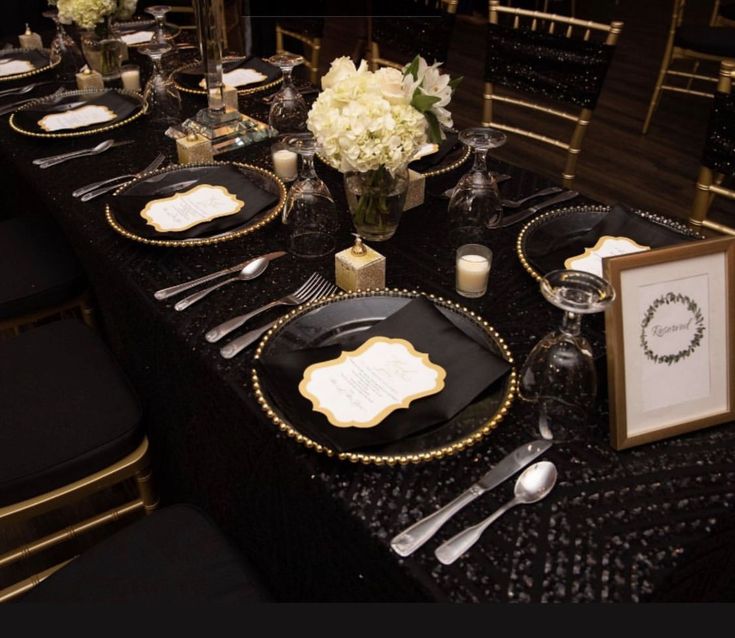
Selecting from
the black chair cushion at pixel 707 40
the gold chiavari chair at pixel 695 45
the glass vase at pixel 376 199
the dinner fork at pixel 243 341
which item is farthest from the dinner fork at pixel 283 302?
the black chair cushion at pixel 707 40

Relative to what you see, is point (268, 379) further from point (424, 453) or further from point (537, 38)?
point (537, 38)

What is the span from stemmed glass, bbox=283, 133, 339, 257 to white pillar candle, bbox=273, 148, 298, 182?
222 millimetres

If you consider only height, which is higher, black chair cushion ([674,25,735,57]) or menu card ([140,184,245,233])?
black chair cushion ([674,25,735,57])

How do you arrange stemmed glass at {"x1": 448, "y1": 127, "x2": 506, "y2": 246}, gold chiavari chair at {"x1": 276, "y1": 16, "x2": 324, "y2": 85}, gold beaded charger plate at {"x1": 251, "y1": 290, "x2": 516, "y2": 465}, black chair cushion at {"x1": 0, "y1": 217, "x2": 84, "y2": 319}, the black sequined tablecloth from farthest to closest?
gold chiavari chair at {"x1": 276, "y1": 16, "x2": 324, "y2": 85}, black chair cushion at {"x1": 0, "y1": 217, "x2": 84, "y2": 319}, stemmed glass at {"x1": 448, "y1": 127, "x2": 506, "y2": 246}, gold beaded charger plate at {"x1": 251, "y1": 290, "x2": 516, "y2": 465}, the black sequined tablecloth

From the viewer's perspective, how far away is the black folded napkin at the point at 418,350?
0.90 m

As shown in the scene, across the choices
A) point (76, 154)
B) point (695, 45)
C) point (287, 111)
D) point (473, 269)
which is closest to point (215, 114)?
point (287, 111)

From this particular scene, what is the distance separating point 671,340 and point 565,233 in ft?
1.64

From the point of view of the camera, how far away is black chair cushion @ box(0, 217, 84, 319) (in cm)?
180

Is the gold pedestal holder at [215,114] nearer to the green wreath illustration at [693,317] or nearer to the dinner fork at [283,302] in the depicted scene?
the dinner fork at [283,302]

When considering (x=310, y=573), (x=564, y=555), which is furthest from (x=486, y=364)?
(x=310, y=573)

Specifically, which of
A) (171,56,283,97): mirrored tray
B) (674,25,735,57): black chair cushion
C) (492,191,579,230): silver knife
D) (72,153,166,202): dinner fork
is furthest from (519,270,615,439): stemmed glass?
(674,25,735,57): black chair cushion

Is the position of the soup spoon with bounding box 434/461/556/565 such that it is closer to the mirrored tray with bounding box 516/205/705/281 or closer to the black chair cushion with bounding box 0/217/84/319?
the mirrored tray with bounding box 516/205/705/281

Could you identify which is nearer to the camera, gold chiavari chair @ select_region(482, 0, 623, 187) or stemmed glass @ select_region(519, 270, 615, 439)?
stemmed glass @ select_region(519, 270, 615, 439)

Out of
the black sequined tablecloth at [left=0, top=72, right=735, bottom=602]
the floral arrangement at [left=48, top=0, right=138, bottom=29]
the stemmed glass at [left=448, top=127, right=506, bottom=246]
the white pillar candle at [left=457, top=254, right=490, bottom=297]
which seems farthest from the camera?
the floral arrangement at [left=48, top=0, right=138, bottom=29]
